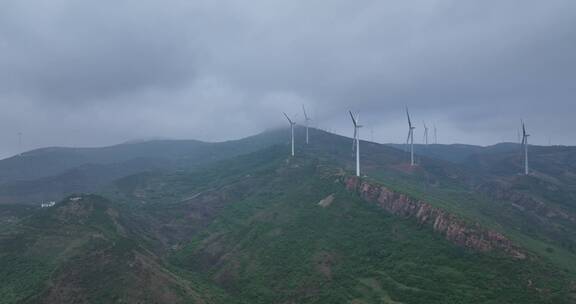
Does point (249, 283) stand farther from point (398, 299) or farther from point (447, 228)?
point (447, 228)

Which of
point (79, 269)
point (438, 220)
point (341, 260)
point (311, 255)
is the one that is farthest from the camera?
point (311, 255)

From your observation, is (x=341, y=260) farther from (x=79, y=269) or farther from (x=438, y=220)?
(x=79, y=269)

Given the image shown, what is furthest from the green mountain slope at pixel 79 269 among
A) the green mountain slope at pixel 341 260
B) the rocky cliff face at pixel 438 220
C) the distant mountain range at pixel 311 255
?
the rocky cliff face at pixel 438 220

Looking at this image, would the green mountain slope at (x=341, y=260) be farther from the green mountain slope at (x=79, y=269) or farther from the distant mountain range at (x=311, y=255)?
the green mountain slope at (x=79, y=269)

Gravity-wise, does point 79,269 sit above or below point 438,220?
below

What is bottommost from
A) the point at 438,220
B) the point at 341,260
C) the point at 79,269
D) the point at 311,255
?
the point at 341,260

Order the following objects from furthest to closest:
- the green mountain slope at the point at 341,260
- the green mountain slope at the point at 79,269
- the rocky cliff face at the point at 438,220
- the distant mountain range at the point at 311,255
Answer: the rocky cliff face at the point at 438,220 → the green mountain slope at the point at 79,269 → the distant mountain range at the point at 311,255 → the green mountain slope at the point at 341,260

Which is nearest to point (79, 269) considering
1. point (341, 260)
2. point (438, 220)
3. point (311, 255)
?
point (311, 255)

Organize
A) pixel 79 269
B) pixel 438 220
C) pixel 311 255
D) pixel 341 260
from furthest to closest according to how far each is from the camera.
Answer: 1. pixel 311 255
2. pixel 341 260
3. pixel 438 220
4. pixel 79 269
